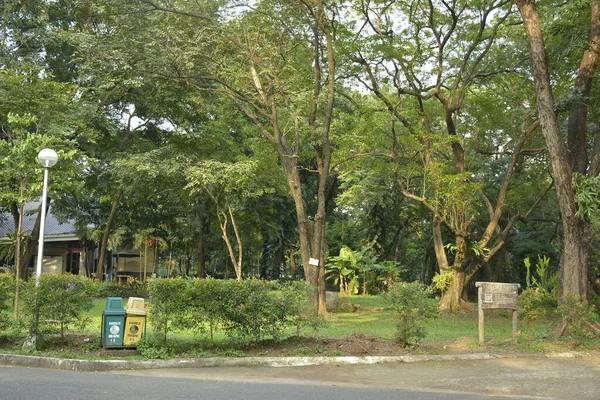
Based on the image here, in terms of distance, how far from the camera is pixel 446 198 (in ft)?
61.1

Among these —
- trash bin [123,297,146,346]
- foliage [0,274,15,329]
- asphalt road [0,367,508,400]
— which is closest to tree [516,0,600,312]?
asphalt road [0,367,508,400]

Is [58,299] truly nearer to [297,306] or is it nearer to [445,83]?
[297,306]

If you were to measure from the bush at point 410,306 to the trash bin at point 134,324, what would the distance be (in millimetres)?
4254

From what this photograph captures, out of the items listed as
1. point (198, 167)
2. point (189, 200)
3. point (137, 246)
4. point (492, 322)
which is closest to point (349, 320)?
point (492, 322)

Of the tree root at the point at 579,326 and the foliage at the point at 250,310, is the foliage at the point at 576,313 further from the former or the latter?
the foliage at the point at 250,310

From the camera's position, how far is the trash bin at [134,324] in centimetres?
977

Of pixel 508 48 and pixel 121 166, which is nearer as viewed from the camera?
pixel 508 48

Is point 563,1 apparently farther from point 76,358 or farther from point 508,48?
point 76,358

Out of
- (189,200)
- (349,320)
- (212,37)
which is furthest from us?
(189,200)

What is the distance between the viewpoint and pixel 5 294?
10.3 metres

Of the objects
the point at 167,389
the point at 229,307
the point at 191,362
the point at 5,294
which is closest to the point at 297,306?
the point at 229,307

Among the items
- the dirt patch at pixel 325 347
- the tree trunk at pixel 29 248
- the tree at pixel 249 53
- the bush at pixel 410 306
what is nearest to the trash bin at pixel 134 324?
the dirt patch at pixel 325 347

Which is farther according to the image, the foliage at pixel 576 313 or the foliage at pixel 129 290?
the foliage at pixel 129 290

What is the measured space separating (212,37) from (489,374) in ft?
39.0
